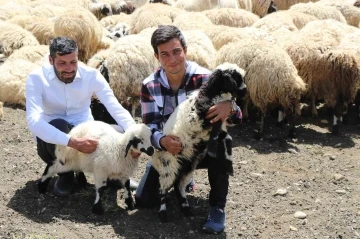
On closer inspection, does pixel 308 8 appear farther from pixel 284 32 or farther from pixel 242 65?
pixel 242 65

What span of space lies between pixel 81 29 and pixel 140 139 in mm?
5075

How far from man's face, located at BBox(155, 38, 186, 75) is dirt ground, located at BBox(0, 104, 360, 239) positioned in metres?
1.29

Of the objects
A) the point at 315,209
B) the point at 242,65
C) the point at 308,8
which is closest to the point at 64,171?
the point at 315,209

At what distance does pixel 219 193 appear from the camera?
13.9 ft

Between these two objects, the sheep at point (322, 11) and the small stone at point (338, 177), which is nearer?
the small stone at point (338, 177)

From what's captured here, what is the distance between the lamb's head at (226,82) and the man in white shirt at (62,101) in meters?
0.87

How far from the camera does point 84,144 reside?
13.9 ft

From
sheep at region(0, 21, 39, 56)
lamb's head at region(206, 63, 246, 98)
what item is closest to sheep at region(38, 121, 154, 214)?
lamb's head at region(206, 63, 246, 98)

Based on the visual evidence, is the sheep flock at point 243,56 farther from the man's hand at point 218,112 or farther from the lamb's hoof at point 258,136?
the man's hand at point 218,112

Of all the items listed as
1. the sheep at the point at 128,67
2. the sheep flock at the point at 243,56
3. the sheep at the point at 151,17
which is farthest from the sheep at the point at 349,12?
the sheep at the point at 128,67

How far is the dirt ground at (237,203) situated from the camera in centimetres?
417

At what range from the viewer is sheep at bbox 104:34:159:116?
6902 mm

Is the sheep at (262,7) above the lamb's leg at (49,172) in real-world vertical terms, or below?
below

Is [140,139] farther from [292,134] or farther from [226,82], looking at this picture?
[292,134]
